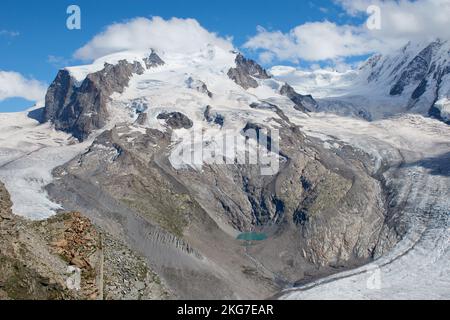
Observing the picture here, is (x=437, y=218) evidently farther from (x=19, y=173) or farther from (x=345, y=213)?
(x=19, y=173)

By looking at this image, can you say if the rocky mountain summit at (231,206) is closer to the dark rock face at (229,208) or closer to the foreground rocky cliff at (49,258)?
the dark rock face at (229,208)

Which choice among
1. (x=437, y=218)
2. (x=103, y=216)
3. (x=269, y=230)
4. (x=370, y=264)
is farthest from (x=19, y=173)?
(x=437, y=218)

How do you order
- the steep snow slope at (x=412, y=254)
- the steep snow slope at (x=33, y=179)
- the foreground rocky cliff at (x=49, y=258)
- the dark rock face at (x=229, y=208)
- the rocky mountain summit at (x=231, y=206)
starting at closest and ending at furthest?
the foreground rocky cliff at (x=49, y=258) < the steep snow slope at (x=412, y=254) < the dark rock face at (x=229, y=208) < the rocky mountain summit at (x=231, y=206) < the steep snow slope at (x=33, y=179)

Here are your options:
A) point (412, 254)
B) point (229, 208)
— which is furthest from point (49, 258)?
point (229, 208)

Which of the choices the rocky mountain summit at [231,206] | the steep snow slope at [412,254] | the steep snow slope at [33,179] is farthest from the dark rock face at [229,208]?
the steep snow slope at [412,254]

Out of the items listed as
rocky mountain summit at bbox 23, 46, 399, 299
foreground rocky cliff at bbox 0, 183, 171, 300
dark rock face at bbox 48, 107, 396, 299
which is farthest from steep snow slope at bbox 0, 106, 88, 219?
foreground rocky cliff at bbox 0, 183, 171, 300

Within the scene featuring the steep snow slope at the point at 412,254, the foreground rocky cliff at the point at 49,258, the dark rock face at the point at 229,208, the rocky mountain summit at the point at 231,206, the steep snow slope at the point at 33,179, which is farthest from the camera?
the steep snow slope at the point at 33,179
